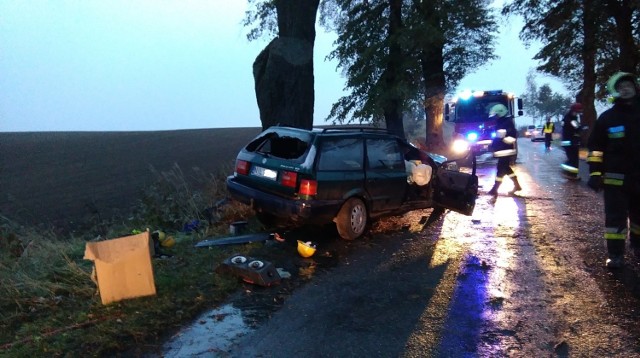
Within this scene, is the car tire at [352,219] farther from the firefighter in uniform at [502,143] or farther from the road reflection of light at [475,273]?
the firefighter in uniform at [502,143]

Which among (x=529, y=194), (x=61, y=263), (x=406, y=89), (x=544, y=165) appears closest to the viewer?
(x=61, y=263)

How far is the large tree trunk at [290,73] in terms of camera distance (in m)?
10.9

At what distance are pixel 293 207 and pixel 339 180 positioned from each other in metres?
0.79

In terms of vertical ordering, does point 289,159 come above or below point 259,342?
above

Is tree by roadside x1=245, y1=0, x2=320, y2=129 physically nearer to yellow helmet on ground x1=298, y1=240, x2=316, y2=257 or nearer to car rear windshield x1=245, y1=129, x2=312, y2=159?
car rear windshield x1=245, y1=129, x2=312, y2=159

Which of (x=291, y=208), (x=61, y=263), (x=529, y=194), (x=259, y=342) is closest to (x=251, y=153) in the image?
(x=291, y=208)

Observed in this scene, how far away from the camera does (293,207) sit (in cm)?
635

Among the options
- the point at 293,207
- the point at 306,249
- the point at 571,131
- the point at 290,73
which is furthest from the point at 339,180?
the point at 571,131

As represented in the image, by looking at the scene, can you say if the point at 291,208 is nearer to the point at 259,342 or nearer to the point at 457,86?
the point at 259,342

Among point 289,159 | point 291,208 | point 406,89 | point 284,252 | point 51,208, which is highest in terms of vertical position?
point 406,89

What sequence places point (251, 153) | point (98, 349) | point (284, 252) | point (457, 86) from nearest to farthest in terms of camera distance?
point (98, 349), point (284, 252), point (251, 153), point (457, 86)

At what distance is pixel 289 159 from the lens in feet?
22.0

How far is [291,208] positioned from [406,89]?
50.7 feet

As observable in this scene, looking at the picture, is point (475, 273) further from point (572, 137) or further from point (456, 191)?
point (572, 137)
